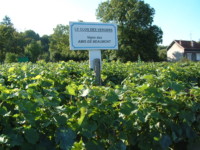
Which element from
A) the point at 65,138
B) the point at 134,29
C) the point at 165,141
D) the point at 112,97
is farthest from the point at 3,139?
the point at 134,29

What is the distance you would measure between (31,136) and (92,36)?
11.3ft

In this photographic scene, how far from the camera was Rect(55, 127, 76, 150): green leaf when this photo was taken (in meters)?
1.41

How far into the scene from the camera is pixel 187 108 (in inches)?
77.8

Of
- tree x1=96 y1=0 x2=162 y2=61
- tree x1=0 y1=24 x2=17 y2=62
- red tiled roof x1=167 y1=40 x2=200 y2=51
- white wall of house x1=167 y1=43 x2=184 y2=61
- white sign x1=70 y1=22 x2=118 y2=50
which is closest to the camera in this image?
white sign x1=70 y1=22 x2=118 y2=50

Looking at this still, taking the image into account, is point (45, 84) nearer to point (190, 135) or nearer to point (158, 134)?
point (158, 134)

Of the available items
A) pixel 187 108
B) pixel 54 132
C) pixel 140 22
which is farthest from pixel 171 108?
pixel 140 22

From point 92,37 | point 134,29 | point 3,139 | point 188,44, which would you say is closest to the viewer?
point 3,139

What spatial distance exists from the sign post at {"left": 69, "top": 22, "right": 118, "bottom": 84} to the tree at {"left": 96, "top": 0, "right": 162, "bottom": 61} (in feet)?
103

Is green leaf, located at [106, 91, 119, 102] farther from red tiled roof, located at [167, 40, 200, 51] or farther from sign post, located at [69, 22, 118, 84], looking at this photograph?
red tiled roof, located at [167, 40, 200, 51]

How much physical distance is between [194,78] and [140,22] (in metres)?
34.9

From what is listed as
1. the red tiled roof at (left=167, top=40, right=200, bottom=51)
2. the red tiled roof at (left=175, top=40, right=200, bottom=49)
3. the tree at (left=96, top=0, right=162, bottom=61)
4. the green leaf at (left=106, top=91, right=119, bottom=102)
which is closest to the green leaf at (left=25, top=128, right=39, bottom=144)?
the green leaf at (left=106, top=91, right=119, bottom=102)

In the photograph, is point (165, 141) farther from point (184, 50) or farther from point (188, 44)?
point (188, 44)

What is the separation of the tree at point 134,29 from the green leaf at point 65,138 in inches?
1368

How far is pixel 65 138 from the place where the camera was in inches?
55.8
